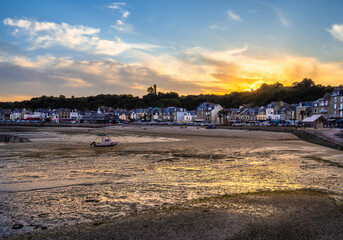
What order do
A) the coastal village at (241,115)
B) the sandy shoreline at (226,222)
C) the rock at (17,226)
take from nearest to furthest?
the sandy shoreline at (226,222) < the rock at (17,226) < the coastal village at (241,115)

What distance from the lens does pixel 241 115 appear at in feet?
352

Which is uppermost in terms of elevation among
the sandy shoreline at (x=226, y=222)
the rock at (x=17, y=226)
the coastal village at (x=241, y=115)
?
the coastal village at (x=241, y=115)

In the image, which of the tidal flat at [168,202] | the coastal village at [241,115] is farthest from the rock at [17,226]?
the coastal village at [241,115]

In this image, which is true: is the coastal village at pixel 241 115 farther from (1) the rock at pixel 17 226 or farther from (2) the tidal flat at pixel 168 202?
(1) the rock at pixel 17 226

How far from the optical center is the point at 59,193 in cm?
901

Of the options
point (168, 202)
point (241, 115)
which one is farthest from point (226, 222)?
point (241, 115)

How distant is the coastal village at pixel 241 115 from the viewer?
212 ft

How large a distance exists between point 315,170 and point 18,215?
45.9 ft

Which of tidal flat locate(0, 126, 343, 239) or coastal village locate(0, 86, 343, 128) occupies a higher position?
coastal village locate(0, 86, 343, 128)

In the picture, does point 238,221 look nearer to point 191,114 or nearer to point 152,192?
point 152,192

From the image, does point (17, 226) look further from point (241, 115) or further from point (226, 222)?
point (241, 115)

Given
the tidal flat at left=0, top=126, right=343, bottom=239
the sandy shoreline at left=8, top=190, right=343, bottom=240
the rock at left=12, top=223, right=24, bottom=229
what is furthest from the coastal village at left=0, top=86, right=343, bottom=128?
the rock at left=12, top=223, right=24, bottom=229

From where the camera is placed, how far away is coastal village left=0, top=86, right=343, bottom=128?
64562mm

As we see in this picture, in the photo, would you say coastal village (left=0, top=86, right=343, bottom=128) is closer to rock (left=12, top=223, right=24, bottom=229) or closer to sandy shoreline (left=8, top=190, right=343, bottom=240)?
sandy shoreline (left=8, top=190, right=343, bottom=240)
